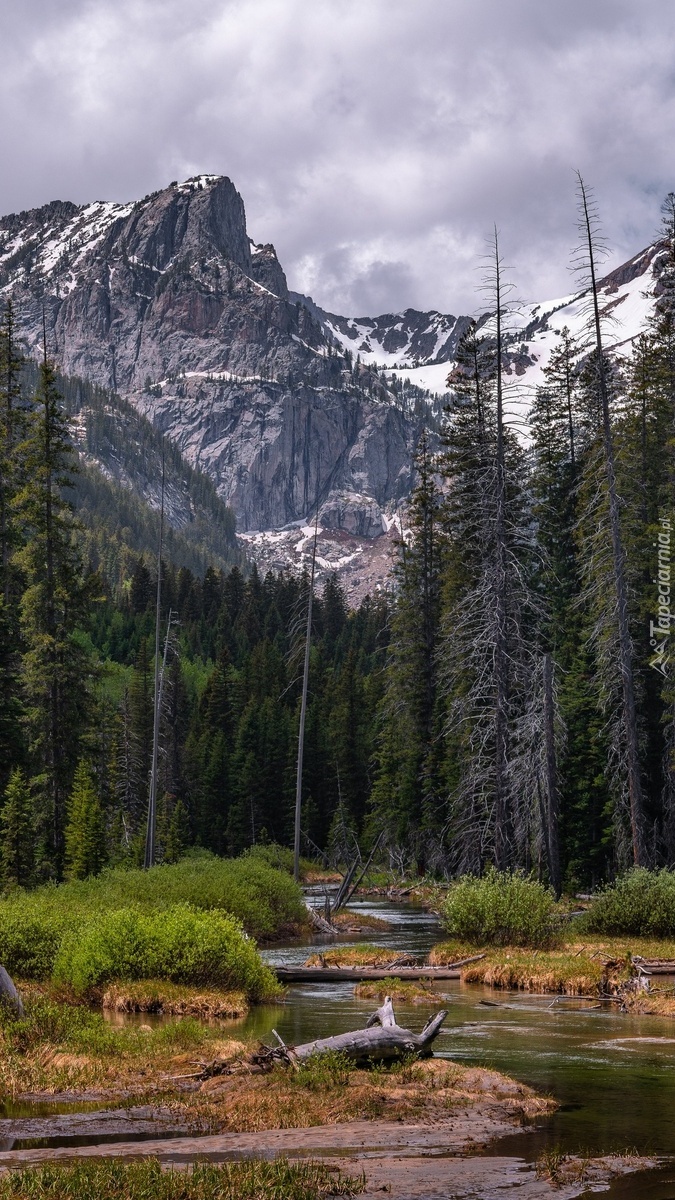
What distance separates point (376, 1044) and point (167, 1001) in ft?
18.7

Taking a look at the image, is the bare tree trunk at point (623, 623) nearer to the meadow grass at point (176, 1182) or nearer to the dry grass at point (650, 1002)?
the dry grass at point (650, 1002)

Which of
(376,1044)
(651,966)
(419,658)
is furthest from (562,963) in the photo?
(419,658)

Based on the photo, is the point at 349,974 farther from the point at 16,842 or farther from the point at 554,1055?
the point at 16,842

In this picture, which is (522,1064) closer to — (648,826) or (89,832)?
(89,832)

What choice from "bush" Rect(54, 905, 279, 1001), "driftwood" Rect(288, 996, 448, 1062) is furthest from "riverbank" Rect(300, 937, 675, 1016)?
"driftwood" Rect(288, 996, 448, 1062)

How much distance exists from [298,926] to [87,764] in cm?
955

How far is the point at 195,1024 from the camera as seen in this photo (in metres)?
16.0

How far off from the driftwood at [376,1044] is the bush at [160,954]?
566 cm

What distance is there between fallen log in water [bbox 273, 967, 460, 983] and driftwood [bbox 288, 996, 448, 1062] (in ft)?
31.5

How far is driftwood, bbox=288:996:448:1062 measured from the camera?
1389 cm

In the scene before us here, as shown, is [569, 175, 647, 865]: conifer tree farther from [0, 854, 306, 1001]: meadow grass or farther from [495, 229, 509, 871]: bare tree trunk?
[0, 854, 306, 1001]: meadow grass

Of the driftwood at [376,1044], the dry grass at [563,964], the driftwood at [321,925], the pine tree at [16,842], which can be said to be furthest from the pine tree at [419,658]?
the driftwood at [376,1044]

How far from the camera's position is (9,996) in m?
A: 15.7

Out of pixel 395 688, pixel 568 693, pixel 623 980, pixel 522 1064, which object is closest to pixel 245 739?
pixel 395 688
